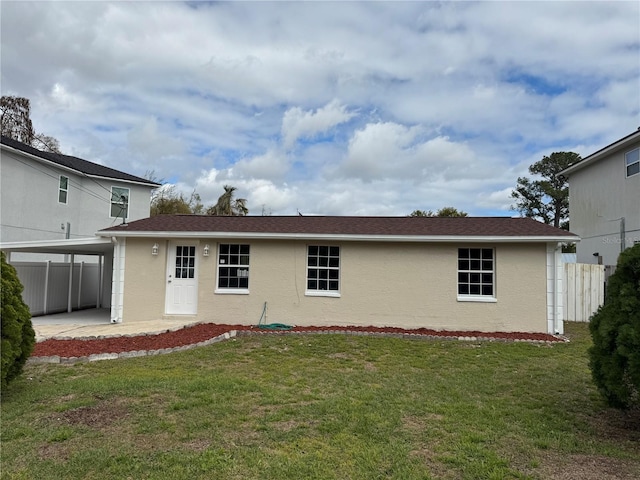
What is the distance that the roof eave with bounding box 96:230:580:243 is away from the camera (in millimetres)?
10680

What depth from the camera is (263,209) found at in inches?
1623

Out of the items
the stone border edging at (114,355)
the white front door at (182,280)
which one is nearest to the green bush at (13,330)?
the stone border edging at (114,355)

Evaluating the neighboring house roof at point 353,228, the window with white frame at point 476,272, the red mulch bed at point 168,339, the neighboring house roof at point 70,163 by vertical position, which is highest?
the neighboring house roof at point 70,163

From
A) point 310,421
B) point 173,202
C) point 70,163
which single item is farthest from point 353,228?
point 173,202

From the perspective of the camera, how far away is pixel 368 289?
11.6m

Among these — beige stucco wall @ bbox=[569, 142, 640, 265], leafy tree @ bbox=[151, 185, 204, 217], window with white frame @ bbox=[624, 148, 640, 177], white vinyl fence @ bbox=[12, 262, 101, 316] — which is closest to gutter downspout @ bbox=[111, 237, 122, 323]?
white vinyl fence @ bbox=[12, 262, 101, 316]

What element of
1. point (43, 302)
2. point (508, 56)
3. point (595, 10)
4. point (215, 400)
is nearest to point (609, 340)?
point (215, 400)

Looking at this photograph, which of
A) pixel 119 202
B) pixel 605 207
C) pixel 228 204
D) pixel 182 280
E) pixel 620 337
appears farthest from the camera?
pixel 228 204

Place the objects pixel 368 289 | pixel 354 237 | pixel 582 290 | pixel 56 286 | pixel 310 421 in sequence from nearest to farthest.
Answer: pixel 310 421
pixel 354 237
pixel 368 289
pixel 582 290
pixel 56 286

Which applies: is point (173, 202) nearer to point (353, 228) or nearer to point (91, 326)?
point (91, 326)

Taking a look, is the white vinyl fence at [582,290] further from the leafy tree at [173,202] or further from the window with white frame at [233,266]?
the leafy tree at [173,202]

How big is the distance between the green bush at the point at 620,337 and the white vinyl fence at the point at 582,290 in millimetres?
9946

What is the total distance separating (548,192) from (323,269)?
29.8 meters

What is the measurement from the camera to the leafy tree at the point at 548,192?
1339 inches
